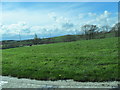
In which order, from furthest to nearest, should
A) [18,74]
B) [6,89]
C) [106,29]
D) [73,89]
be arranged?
[106,29] < [18,74] < [6,89] < [73,89]

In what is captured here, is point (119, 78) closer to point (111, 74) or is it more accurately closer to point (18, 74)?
point (111, 74)

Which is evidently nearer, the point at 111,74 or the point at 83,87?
the point at 83,87

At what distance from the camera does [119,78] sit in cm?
441

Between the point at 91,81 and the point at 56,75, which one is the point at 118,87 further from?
the point at 56,75

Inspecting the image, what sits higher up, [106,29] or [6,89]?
[106,29]

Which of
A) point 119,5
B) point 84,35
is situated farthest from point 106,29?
point 119,5

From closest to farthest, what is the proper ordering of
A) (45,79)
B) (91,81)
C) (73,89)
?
(73,89) < (91,81) < (45,79)

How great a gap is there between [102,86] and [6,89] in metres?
2.80

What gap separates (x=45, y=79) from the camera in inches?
188

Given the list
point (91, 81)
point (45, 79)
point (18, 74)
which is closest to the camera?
point (91, 81)

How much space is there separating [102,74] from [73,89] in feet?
5.36

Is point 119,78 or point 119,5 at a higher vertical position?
point 119,5

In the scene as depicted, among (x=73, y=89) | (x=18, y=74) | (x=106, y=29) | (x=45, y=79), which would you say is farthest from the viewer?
(x=106, y=29)

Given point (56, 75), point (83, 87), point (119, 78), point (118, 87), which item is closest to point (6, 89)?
point (56, 75)
